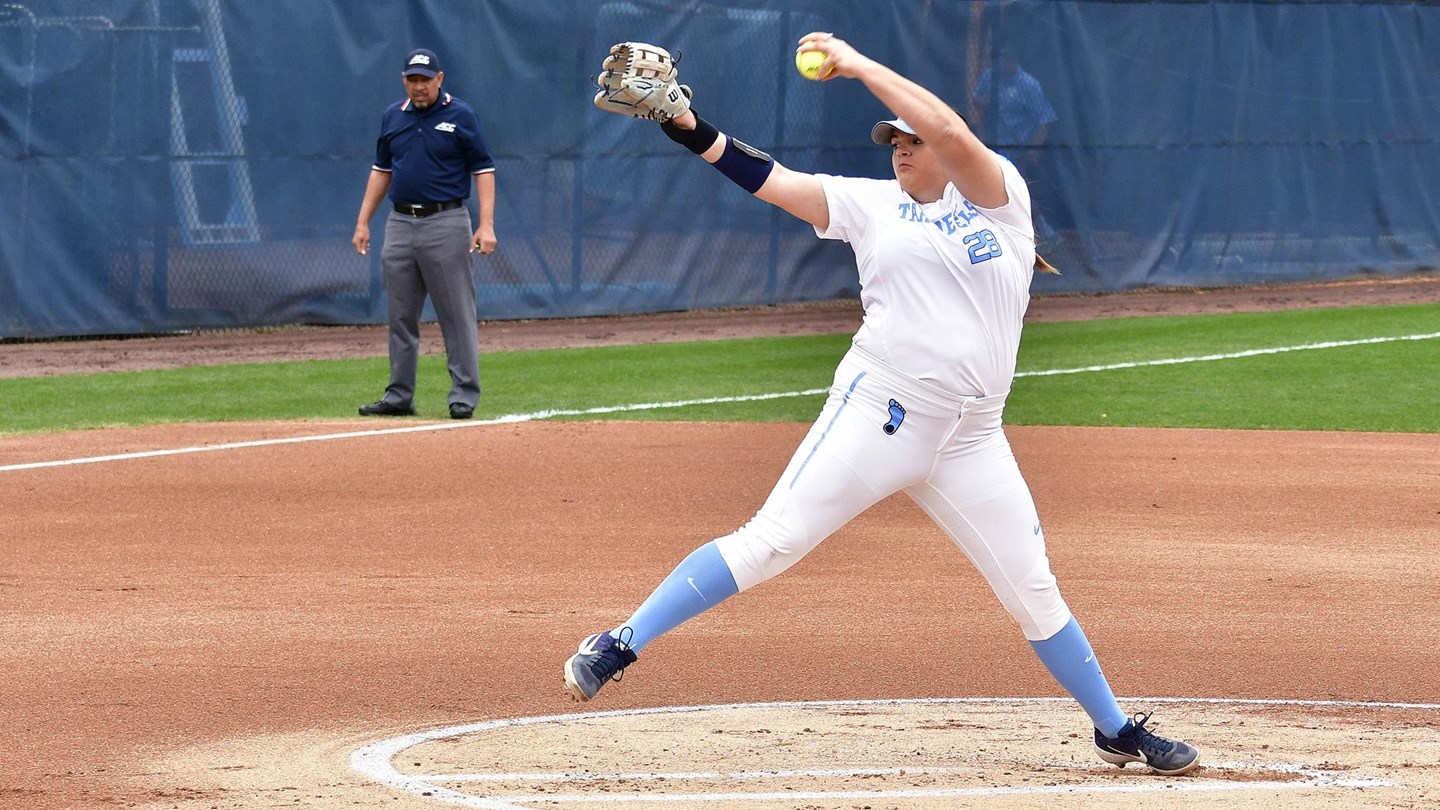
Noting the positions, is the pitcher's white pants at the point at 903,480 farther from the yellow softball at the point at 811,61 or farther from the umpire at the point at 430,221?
the umpire at the point at 430,221

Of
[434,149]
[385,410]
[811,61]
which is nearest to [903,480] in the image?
[811,61]

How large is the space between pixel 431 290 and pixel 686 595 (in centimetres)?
715

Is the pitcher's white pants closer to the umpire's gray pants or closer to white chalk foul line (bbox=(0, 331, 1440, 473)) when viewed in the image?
white chalk foul line (bbox=(0, 331, 1440, 473))

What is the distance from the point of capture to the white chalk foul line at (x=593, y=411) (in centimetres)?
1054

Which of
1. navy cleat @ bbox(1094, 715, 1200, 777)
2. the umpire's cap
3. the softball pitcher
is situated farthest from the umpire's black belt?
navy cleat @ bbox(1094, 715, 1200, 777)

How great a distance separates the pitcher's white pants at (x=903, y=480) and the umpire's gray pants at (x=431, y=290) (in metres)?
6.96

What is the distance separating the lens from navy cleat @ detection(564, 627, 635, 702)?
4.95 metres

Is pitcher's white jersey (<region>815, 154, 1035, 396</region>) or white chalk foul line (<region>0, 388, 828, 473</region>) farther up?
pitcher's white jersey (<region>815, 154, 1035, 396</region>)

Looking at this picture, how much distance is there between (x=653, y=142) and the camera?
18.0m

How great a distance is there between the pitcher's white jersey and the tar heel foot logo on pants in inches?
3.7

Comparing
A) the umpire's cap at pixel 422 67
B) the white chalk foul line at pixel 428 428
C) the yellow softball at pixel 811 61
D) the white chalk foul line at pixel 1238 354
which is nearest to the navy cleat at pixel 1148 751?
the yellow softball at pixel 811 61

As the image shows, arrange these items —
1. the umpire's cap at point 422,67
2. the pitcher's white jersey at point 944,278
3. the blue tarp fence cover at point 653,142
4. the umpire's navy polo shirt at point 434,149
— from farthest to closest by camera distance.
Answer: the blue tarp fence cover at point 653,142
the umpire's navy polo shirt at point 434,149
the umpire's cap at point 422,67
the pitcher's white jersey at point 944,278

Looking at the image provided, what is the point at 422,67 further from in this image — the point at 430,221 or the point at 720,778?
the point at 720,778

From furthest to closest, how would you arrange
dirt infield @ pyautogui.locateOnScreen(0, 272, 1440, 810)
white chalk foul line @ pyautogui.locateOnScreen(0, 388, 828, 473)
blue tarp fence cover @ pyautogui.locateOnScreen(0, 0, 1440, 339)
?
blue tarp fence cover @ pyautogui.locateOnScreen(0, 0, 1440, 339), white chalk foul line @ pyautogui.locateOnScreen(0, 388, 828, 473), dirt infield @ pyautogui.locateOnScreen(0, 272, 1440, 810)
